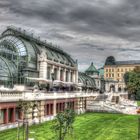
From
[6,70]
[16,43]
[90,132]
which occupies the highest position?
[16,43]

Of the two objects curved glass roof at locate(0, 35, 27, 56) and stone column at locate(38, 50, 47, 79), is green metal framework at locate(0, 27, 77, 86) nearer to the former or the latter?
curved glass roof at locate(0, 35, 27, 56)

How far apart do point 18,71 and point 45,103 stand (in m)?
16.9

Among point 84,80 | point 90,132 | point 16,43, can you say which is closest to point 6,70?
point 16,43

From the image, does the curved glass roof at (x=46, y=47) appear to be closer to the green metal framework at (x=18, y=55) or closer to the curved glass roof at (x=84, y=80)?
the green metal framework at (x=18, y=55)

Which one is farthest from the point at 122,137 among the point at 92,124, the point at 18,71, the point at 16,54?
the point at 16,54

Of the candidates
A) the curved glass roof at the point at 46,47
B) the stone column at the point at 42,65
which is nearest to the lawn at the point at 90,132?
the stone column at the point at 42,65

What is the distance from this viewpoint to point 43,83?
80.9 m

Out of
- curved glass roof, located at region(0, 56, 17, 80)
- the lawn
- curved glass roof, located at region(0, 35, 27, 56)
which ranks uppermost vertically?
curved glass roof, located at region(0, 35, 27, 56)

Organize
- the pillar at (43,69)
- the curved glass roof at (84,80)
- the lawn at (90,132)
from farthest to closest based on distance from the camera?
the curved glass roof at (84,80), the pillar at (43,69), the lawn at (90,132)

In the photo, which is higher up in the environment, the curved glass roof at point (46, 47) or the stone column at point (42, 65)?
the curved glass roof at point (46, 47)

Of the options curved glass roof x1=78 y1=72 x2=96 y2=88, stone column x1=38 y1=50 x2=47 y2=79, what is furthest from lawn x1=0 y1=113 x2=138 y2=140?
curved glass roof x1=78 y1=72 x2=96 y2=88

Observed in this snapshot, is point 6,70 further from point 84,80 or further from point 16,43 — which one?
point 84,80

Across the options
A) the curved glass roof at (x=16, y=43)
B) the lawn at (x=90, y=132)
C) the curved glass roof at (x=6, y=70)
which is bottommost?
the lawn at (x=90, y=132)

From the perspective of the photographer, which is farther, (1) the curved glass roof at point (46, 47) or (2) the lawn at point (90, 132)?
(1) the curved glass roof at point (46, 47)
